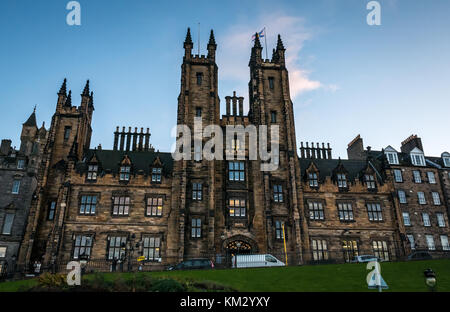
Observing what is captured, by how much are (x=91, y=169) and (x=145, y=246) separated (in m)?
10.3

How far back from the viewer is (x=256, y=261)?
2812cm

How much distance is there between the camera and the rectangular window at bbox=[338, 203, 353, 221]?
3784 cm

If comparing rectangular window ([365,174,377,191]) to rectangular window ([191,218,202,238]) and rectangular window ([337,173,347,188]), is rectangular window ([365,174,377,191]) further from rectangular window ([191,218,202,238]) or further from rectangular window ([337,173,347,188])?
rectangular window ([191,218,202,238])

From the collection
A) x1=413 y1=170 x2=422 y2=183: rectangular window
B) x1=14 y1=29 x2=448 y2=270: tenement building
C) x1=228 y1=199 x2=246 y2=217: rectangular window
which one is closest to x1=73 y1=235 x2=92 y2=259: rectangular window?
x1=14 y1=29 x2=448 y2=270: tenement building

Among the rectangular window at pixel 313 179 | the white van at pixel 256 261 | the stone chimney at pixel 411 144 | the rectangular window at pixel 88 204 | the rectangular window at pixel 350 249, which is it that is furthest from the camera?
the stone chimney at pixel 411 144

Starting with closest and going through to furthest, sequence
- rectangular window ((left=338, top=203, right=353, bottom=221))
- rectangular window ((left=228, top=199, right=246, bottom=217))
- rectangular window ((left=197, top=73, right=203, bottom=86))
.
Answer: rectangular window ((left=228, top=199, right=246, bottom=217)) → rectangular window ((left=338, top=203, right=353, bottom=221)) → rectangular window ((left=197, top=73, right=203, bottom=86))

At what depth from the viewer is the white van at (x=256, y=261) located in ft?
91.1

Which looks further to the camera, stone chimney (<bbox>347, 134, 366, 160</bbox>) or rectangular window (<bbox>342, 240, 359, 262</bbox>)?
stone chimney (<bbox>347, 134, 366, 160</bbox>)

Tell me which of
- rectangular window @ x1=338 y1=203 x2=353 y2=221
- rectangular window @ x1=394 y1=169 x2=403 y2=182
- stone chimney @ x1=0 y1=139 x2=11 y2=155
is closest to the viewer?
rectangular window @ x1=338 y1=203 x2=353 y2=221

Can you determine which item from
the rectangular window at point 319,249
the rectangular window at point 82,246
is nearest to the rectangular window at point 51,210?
the rectangular window at point 82,246

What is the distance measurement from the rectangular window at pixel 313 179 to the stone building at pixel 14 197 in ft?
104

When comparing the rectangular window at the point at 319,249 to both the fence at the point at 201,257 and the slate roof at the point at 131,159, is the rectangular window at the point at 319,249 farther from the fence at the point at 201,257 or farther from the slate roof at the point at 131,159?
the slate roof at the point at 131,159

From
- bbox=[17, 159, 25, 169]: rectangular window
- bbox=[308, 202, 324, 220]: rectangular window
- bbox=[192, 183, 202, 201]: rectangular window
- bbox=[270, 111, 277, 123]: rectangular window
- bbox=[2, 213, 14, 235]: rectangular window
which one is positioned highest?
bbox=[270, 111, 277, 123]: rectangular window

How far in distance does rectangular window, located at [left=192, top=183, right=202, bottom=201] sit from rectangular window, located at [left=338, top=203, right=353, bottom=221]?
15606 millimetres
